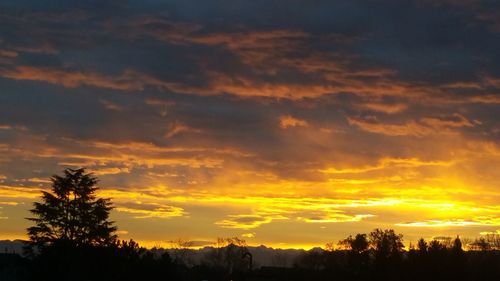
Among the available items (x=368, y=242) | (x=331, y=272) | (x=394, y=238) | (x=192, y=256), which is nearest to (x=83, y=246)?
(x=331, y=272)

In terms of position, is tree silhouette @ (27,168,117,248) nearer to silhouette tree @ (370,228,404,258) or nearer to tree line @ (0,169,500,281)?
tree line @ (0,169,500,281)

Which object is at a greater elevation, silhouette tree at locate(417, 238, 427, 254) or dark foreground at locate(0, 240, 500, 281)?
silhouette tree at locate(417, 238, 427, 254)

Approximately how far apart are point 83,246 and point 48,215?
13.7 m

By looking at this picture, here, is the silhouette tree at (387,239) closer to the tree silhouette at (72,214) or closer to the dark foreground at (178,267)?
the dark foreground at (178,267)

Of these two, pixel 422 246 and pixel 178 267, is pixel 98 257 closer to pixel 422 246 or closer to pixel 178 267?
pixel 178 267

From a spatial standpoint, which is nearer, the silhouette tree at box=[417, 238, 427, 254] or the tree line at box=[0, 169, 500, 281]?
the tree line at box=[0, 169, 500, 281]

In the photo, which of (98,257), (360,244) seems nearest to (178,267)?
(98,257)

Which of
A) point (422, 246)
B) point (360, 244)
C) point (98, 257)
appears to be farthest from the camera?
point (360, 244)

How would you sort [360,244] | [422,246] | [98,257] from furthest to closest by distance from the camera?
[360,244] → [422,246] → [98,257]

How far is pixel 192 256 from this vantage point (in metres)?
175

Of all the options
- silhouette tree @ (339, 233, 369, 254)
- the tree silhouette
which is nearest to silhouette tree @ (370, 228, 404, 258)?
silhouette tree @ (339, 233, 369, 254)

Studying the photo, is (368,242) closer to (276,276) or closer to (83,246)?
(276,276)

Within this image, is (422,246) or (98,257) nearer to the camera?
(98,257)

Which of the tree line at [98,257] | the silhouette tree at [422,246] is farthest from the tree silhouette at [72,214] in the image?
the silhouette tree at [422,246]
